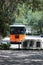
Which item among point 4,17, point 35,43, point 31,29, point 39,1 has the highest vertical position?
point 39,1

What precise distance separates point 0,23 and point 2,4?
11.5 feet

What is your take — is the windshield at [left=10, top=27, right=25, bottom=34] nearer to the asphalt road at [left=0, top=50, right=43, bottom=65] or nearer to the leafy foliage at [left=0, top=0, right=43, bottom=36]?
the leafy foliage at [left=0, top=0, right=43, bottom=36]

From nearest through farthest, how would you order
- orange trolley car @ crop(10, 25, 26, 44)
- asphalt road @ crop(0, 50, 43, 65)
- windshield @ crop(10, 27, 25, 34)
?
1. asphalt road @ crop(0, 50, 43, 65)
2. orange trolley car @ crop(10, 25, 26, 44)
3. windshield @ crop(10, 27, 25, 34)

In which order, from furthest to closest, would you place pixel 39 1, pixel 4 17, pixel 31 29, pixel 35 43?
pixel 31 29
pixel 4 17
pixel 39 1
pixel 35 43

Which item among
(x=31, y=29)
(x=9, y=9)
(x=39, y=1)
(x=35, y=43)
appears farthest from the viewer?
(x=31, y=29)

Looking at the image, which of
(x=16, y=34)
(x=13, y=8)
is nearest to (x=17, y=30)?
(x=16, y=34)

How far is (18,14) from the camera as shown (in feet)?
87.0

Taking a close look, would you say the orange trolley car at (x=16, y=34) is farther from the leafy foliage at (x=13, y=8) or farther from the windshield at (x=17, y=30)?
the leafy foliage at (x=13, y=8)

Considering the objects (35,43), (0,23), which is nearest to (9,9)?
(0,23)

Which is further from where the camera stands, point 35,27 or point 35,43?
point 35,27

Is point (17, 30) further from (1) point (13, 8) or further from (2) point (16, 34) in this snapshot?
(1) point (13, 8)

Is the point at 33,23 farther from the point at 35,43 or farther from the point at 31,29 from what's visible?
the point at 35,43

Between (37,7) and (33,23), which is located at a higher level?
(37,7)

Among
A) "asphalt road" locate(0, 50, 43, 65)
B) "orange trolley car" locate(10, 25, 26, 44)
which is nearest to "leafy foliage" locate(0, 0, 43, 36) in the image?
"orange trolley car" locate(10, 25, 26, 44)
